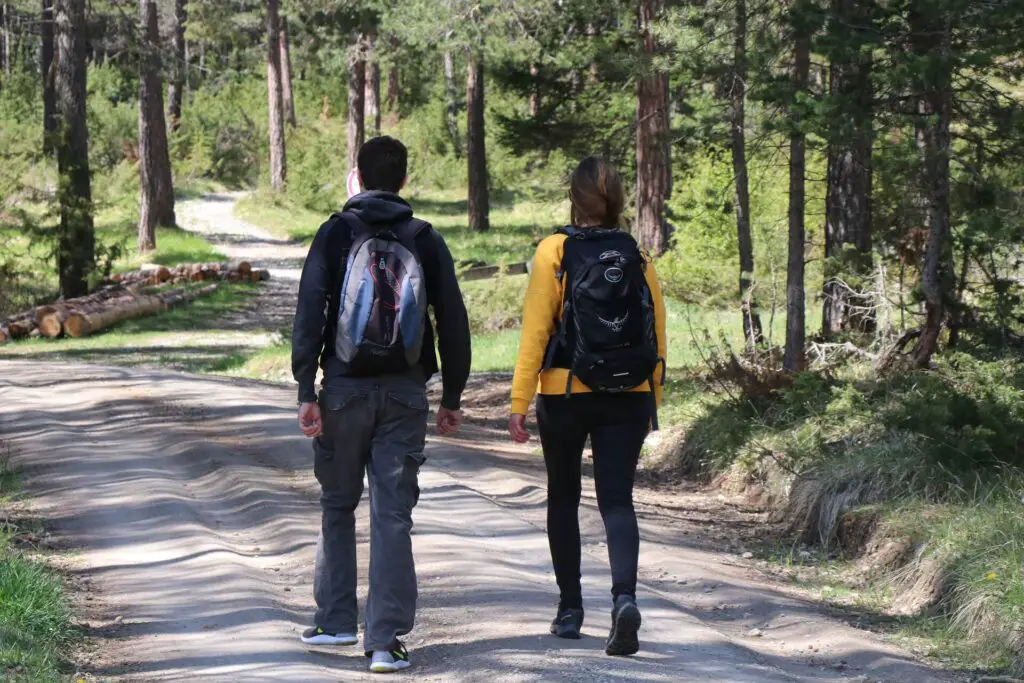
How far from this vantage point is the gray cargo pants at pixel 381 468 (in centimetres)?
538

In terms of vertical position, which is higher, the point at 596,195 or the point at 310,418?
the point at 596,195

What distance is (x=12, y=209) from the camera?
2462cm

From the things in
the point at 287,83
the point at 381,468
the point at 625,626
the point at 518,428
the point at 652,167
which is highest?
the point at 287,83

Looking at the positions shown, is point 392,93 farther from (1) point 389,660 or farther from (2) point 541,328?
(1) point 389,660

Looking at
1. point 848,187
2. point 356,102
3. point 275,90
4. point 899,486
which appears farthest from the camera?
point 275,90

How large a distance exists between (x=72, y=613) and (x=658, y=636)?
2.87 m

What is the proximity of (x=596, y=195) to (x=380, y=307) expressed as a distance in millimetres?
1053

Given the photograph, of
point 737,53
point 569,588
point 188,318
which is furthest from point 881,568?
point 188,318

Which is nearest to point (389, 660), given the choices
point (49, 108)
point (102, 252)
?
point (102, 252)

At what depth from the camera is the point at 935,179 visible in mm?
11203

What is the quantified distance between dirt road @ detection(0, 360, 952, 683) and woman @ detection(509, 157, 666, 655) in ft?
2.36

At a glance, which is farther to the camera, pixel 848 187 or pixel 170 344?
pixel 170 344

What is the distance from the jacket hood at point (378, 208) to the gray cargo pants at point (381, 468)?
652 millimetres

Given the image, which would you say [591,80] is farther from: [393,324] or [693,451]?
[393,324]
